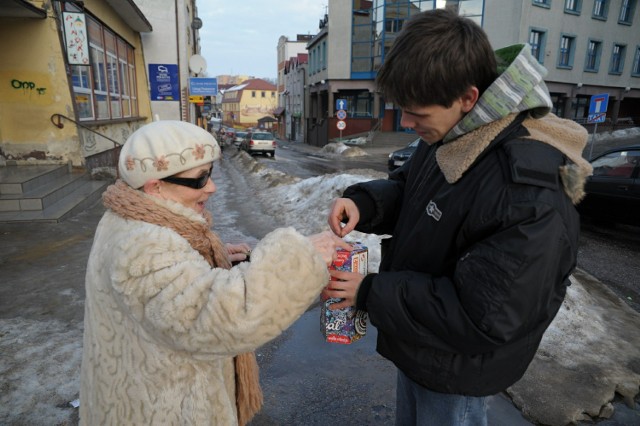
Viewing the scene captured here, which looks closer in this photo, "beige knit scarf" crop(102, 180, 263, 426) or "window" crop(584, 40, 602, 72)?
"beige knit scarf" crop(102, 180, 263, 426)

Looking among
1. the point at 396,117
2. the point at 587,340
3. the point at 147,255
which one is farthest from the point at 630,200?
the point at 396,117

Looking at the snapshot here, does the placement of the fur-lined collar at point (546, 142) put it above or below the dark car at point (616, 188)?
above

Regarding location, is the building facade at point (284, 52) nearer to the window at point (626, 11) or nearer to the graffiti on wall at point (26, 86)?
the window at point (626, 11)

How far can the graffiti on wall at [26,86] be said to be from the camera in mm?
8688

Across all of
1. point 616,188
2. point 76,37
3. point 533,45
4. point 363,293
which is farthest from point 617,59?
point 363,293

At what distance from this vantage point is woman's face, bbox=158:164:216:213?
4.94 ft

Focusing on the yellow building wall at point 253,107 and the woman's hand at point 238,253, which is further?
the yellow building wall at point 253,107

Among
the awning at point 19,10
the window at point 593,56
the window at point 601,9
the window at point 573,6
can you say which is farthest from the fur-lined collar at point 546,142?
the window at point 601,9

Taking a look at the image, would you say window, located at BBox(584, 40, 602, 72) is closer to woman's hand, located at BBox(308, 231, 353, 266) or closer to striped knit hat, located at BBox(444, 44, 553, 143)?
striped knit hat, located at BBox(444, 44, 553, 143)

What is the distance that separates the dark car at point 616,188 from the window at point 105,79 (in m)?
11.7

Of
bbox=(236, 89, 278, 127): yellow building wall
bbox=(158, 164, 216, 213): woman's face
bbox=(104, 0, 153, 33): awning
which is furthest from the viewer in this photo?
bbox=(236, 89, 278, 127): yellow building wall

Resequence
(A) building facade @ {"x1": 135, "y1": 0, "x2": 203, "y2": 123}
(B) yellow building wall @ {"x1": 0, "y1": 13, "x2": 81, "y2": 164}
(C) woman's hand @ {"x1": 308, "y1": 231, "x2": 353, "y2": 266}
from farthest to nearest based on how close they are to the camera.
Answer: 1. (A) building facade @ {"x1": 135, "y1": 0, "x2": 203, "y2": 123}
2. (B) yellow building wall @ {"x1": 0, "y1": 13, "x2": 81, "y2": 164}
3. (C) woman's hand @ {"x1": 308, "y1": 231, "x2": 353, "y2": 266}

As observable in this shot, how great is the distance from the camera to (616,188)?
7434 mm

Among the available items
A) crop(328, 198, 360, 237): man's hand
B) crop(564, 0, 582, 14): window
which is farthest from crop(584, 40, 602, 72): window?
crop(328, 198, 360, 237): man's hand
